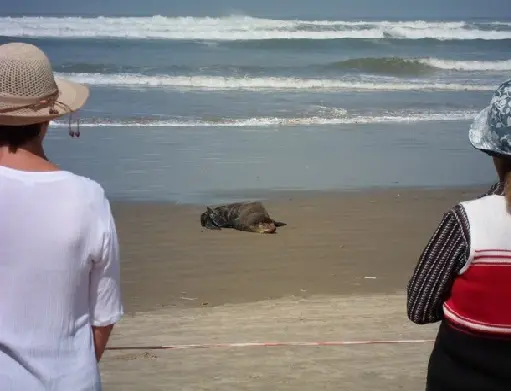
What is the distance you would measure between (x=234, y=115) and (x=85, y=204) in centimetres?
1416

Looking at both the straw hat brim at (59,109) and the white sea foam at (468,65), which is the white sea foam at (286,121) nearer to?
the white sea foam at (468,65)

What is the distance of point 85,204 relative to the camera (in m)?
2.15

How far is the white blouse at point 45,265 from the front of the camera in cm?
213

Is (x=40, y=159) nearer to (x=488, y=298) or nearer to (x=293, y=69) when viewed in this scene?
(x=488, y=298)

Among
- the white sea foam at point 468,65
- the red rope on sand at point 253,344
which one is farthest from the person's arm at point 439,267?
the white sea foam at point 468,65

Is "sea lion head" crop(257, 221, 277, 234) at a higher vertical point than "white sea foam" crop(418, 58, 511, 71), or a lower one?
higher

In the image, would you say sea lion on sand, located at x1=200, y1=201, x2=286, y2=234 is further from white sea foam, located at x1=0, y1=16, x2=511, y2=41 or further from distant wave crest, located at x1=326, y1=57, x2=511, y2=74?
white sea foam, located at x1=0, y1=16, x2=511, y2=41

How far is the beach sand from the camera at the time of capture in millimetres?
4578

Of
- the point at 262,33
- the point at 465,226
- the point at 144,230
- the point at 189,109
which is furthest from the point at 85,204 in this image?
the point at 262,33

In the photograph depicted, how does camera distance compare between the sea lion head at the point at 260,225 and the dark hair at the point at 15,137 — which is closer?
the dark hair at the point at 15,137

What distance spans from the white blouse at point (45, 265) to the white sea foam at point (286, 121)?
12504mm

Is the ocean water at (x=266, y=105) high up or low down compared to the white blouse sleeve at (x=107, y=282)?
down

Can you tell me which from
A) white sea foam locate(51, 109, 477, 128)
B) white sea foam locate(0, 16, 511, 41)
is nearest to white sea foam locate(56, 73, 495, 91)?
white sea foam locate(51, 109, 477, 128)

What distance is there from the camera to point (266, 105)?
17750 millimetres
